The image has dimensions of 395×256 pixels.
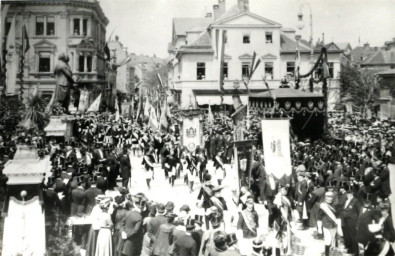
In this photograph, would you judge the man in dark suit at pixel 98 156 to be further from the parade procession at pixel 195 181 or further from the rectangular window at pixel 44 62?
the rectangular window at pixel 44 62

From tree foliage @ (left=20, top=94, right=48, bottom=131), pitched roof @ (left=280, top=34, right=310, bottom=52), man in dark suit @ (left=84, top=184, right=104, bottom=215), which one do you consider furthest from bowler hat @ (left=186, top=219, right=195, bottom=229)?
pitched roof @ (left=280, top=34, right=310, bottom=52)

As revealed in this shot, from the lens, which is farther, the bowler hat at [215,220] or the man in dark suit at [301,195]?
the man in dark suit at [301,195]

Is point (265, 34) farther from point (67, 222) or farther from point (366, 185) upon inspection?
point (67, 222)

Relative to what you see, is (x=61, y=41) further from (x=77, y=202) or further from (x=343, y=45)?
(x=343, y=45)

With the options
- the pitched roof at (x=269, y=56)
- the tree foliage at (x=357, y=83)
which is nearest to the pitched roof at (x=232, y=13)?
the pitched roof at (x=269, y=56)

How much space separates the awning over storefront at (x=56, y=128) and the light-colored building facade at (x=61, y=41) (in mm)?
20207

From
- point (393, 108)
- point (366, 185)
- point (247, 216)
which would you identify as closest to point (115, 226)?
point (247, 216)

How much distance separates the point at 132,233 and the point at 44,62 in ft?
112

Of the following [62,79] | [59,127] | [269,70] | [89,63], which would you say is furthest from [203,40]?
[62,79]

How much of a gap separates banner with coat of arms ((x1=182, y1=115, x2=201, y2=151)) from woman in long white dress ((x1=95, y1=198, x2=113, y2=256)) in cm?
962

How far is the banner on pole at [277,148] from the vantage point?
12.1 metres

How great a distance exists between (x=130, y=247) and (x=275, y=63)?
3483 cm

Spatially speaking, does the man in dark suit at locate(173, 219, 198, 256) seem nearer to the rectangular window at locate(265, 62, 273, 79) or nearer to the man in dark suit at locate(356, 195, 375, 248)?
the man in dark suit at locate(356, 195, 375, 248)

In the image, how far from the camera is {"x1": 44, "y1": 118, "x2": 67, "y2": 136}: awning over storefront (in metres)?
17.9
